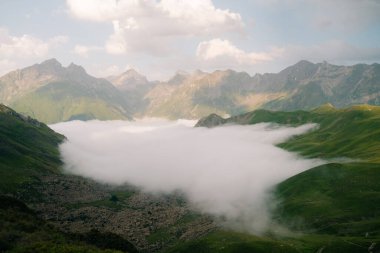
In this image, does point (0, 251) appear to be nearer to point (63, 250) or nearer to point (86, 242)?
point (63, 250)

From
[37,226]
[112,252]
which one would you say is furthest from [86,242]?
[112,252]

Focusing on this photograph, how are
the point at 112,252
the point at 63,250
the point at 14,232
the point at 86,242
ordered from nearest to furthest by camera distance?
the point at 63,250, the point at 112,252, the point at 14,232, the point at 86,242

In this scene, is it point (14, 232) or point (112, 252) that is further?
point (14, 232)

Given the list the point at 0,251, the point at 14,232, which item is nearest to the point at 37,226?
the point at 14,232

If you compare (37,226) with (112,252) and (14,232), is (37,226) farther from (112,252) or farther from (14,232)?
(112,252)

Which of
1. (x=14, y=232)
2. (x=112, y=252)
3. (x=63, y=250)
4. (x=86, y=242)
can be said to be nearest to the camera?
(x=63, y=250)

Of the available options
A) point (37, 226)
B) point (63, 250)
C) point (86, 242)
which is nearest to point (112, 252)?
point (63, 250)

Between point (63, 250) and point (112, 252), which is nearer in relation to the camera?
point (63, 250)

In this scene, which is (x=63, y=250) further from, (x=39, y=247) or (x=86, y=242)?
(x=86, y=242)
